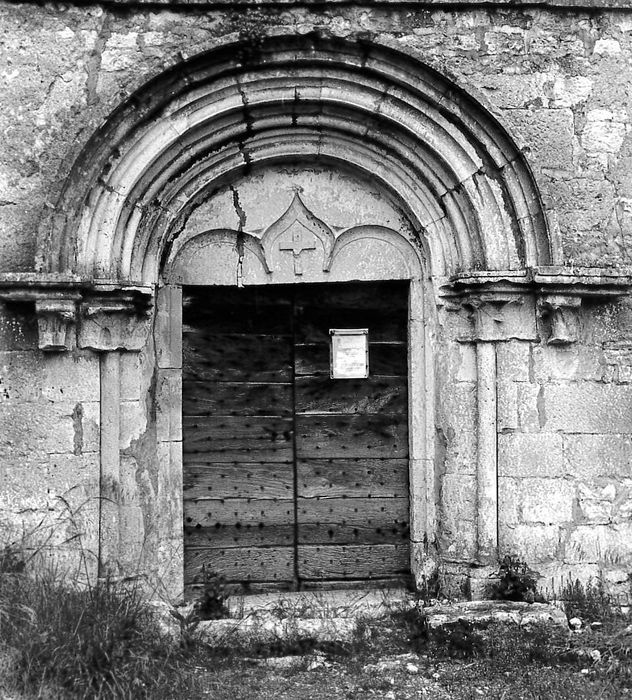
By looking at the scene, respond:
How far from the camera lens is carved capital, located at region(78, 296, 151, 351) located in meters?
4.69

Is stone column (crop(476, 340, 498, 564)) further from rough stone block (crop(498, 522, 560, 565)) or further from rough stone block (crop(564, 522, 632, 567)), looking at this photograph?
rough stone block (crop(564, 522, 632, 567))

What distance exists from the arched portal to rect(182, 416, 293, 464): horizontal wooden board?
18cm

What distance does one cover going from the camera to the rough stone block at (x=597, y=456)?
4.97m

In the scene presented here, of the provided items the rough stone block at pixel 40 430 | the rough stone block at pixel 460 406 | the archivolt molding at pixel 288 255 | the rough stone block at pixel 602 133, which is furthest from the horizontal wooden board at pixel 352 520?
the rough stone block at pixel 602 133

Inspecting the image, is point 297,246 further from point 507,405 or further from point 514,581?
point 514,581

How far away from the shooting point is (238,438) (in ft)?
17.5

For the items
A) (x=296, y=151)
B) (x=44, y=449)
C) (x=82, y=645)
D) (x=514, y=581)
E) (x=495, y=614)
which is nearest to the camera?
(x=82, y=645)

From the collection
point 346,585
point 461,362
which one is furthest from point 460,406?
point 346,585

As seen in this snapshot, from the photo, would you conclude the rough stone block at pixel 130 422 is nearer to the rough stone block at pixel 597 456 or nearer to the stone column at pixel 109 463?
the stone column at pixel 109 463

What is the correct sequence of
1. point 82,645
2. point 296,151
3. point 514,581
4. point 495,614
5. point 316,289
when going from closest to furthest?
1. point 82,645
2. point 495,614
3. point 514,581
4. point 296,151
5. point 316,289

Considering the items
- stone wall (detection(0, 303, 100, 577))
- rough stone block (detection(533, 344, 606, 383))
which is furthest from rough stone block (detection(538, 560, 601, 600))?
stone wall (detection(0, 303, 100, 577))

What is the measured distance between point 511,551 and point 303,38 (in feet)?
10.4

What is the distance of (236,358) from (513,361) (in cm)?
170

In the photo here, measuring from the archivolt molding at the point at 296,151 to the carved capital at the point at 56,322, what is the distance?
20cm
